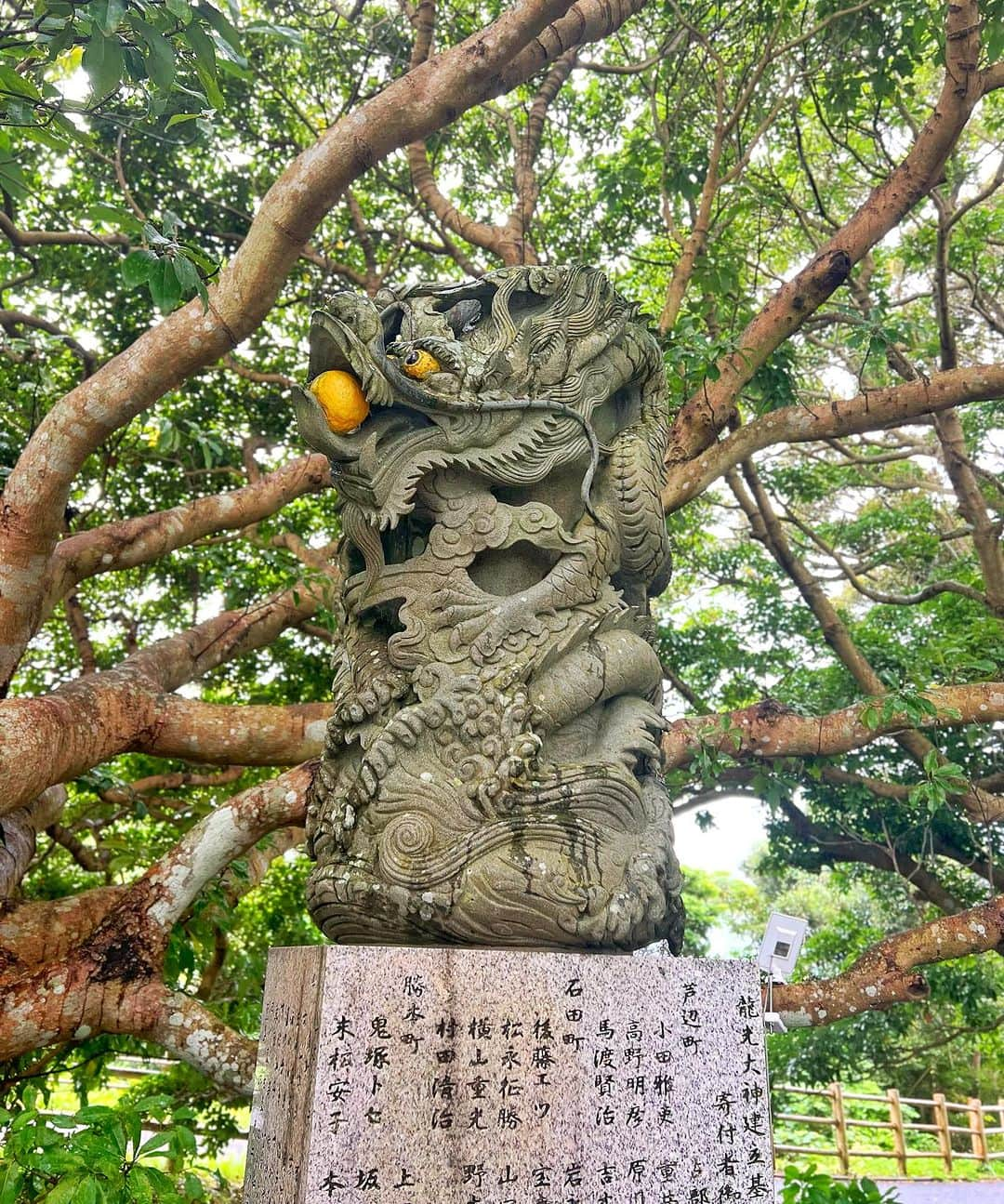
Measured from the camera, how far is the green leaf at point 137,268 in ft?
8.39

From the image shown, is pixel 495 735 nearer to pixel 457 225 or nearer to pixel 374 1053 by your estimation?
pixel 374 1053

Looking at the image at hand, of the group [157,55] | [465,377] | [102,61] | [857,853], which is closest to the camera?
[102,61]

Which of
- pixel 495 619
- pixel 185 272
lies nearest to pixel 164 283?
pixel 185 272

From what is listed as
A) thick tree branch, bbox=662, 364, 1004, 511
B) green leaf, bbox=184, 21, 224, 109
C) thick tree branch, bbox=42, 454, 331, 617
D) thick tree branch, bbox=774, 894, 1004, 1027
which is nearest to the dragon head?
green leaf, bbox=184, 21, 224, 109

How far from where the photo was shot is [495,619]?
283 centimetres

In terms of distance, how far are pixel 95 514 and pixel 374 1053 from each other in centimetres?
634

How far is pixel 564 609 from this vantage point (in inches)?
117

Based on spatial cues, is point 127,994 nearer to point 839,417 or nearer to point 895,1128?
point 839,417

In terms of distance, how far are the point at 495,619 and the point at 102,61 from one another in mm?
1674

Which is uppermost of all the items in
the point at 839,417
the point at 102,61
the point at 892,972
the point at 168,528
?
the point at 839,417

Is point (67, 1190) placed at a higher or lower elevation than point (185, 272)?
lower

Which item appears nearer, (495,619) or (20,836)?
(495,619)

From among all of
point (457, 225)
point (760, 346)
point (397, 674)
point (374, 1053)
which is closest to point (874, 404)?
point (760, 346)

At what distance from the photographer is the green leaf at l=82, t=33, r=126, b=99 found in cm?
230
